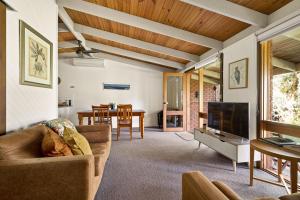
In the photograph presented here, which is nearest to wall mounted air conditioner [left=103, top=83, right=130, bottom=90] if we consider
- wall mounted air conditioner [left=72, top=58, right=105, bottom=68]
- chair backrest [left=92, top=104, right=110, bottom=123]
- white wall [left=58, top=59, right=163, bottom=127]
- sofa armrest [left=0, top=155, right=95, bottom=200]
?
white wall [left=58, top=59, right=163, bottom=127]

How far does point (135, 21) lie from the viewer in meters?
3.23

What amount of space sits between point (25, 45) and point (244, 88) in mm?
3315

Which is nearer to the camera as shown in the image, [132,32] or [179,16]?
[179,16]

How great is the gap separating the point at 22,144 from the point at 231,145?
8.41ft

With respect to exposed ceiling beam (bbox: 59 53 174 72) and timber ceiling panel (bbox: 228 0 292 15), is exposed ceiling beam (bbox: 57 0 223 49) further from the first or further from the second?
exposed ceiling beam (bbox: 59 53 174 72)

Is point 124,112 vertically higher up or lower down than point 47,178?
higher up

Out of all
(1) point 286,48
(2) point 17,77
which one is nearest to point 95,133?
(2) point 17,77

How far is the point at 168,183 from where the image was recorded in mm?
2201

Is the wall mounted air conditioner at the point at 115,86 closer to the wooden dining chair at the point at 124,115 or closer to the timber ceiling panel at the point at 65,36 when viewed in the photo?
the timber ceiling panel at the point at 65,36

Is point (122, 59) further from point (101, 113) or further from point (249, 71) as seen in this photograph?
point (249, 71)

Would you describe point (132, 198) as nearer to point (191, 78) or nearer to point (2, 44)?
point (2, 44)

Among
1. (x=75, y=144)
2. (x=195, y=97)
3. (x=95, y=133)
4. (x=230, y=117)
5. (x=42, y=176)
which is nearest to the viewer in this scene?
(x=42, y=176)

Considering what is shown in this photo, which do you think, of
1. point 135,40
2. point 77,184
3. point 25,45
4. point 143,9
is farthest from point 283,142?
point 135,40

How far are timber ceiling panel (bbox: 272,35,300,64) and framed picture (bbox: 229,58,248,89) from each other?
492mm
